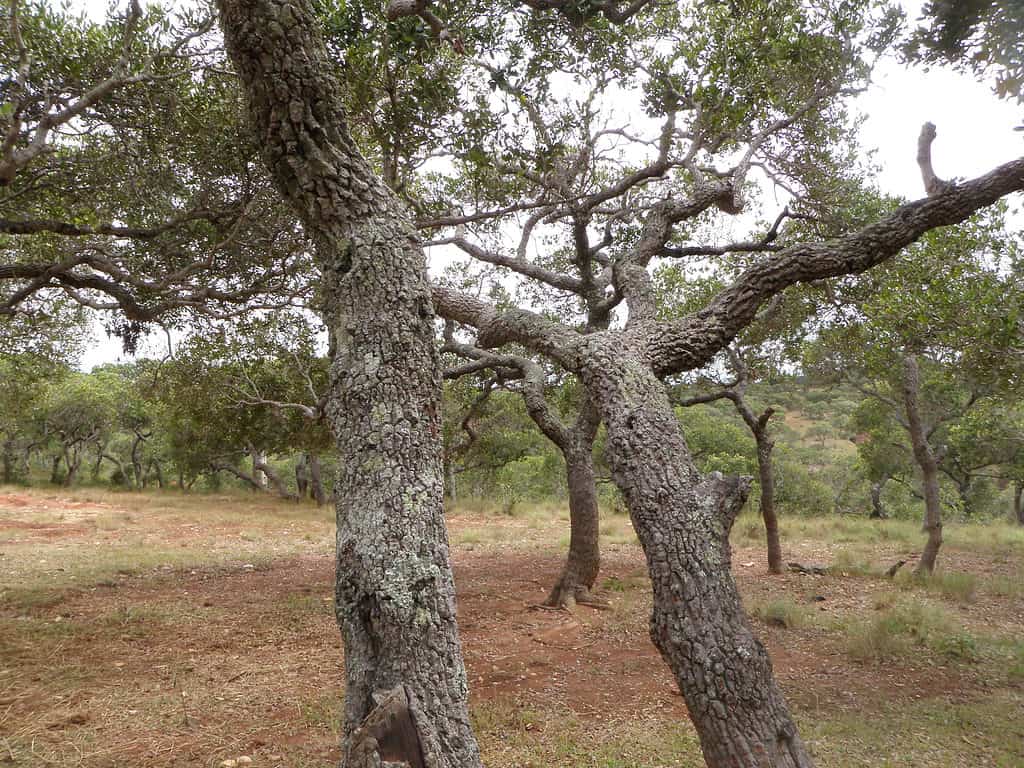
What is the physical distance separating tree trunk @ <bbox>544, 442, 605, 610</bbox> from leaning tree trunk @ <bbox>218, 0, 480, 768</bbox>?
6.12 meters

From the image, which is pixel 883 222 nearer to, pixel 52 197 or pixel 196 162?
pixel 196 162

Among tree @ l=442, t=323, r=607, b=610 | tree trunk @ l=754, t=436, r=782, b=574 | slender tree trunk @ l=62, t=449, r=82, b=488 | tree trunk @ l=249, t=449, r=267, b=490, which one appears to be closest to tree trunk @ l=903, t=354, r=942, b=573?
tree trunk @ l=754, t=436, r=782, b=574

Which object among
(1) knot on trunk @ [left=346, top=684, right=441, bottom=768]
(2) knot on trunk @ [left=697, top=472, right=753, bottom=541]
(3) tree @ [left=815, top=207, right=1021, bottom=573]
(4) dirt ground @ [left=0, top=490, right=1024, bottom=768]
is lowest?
(4) dirt ground @ [left=0, top=490, right=1024, bottom=768]

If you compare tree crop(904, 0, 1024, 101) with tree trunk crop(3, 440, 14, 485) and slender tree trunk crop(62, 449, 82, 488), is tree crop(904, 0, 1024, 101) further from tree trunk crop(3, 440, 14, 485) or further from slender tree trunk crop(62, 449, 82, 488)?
tree trunk crop(3, 440, 14, 485)

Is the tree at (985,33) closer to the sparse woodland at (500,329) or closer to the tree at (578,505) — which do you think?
the sparse woodland at (500,329)

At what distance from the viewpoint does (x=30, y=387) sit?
14.9 metres

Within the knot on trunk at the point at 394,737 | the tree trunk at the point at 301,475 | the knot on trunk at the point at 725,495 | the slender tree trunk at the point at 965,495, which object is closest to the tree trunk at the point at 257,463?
the tree trunk at the point at 301,475

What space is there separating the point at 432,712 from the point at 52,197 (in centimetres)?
802

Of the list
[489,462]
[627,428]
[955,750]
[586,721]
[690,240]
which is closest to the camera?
[627,428]

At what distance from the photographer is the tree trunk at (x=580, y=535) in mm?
8156

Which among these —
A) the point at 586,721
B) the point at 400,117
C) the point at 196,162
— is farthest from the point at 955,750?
the point at 196,162

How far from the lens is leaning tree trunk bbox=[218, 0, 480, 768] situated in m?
1.94

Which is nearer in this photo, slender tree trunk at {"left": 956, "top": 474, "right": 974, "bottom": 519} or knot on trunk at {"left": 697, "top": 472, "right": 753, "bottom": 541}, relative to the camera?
knot on trunk at {"left": 697, "top": 472, "right": 753, "bottom": 541}

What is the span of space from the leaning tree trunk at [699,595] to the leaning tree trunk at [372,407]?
3.82 feet
